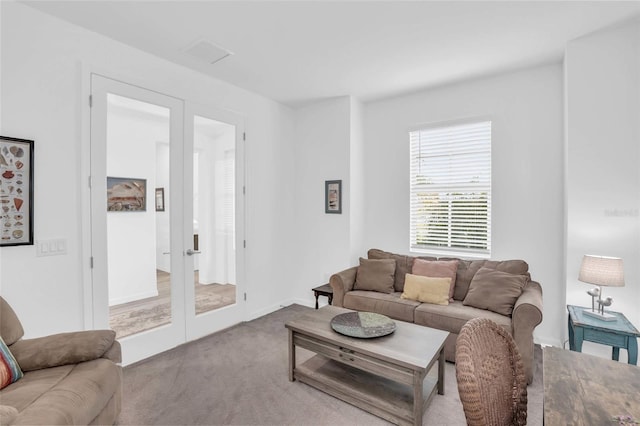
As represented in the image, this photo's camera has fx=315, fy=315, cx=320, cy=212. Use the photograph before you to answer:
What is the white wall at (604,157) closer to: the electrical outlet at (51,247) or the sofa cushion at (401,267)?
the sofa cushion at (401,267)

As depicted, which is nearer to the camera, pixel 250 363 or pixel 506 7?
pixel 506 7

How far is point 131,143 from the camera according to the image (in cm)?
294

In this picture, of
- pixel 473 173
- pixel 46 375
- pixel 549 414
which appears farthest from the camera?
pixel 473 173

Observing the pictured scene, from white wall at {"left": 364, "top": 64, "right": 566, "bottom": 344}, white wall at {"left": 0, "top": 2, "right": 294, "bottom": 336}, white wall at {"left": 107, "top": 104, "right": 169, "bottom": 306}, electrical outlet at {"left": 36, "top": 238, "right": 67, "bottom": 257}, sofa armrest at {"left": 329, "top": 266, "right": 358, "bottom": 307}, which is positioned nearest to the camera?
white wall at {"left": 0, "top": 2, "right": 294, "bottom": 336}

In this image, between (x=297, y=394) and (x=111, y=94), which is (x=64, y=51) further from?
(x=297, y=394)

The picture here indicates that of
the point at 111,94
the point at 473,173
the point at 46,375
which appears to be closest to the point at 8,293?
the point at 46,375

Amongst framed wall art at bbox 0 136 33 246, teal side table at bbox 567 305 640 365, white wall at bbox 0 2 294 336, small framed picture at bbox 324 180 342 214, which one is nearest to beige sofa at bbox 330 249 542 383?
teal side table at bbox 567 305 640 365

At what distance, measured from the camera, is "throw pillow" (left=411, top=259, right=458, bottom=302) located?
3.34m

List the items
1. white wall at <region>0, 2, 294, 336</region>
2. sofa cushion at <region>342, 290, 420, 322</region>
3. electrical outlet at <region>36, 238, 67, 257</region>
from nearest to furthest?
Answer: white wall at <region>0, 2, 294, 336</region> → electrical outlet at <region>36, 238, 67, 257</region> → sofa cushion at <region>342, 290, 420, 322</region>

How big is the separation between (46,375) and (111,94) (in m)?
2.22

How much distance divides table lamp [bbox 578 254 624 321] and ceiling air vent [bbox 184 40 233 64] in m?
3.58

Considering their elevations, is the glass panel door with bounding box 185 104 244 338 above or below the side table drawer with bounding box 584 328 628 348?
above

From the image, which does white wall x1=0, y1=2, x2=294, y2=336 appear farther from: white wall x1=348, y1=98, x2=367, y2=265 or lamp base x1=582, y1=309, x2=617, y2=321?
lamp base x1=582, y1=309, x2=617, y2=321

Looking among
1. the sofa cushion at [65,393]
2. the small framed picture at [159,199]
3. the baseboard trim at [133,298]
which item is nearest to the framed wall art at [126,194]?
the small framed picture at [159,199]
